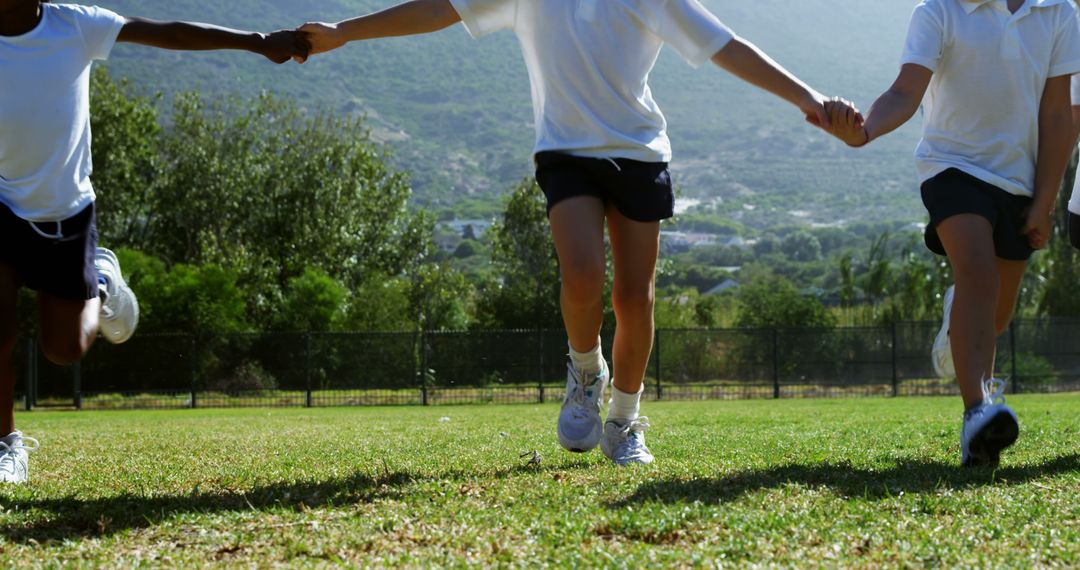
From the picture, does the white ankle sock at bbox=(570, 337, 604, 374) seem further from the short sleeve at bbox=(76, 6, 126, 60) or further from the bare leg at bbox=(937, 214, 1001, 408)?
the short sleeve at bbox=(76, 6, 126, 60)

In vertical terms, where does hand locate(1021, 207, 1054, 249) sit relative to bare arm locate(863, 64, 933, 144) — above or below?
below

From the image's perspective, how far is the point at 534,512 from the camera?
10.7 feet

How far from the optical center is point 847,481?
12.5 feet

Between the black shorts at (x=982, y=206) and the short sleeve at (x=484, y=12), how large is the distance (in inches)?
77.7

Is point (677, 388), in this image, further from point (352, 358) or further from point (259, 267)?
point (259, 267)

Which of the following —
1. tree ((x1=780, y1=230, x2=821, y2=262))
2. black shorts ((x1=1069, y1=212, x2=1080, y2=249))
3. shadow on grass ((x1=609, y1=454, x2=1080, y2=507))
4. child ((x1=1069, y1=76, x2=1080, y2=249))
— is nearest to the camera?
shadow on grass ((x1=609, y1=454, x2=1080, y2=507))

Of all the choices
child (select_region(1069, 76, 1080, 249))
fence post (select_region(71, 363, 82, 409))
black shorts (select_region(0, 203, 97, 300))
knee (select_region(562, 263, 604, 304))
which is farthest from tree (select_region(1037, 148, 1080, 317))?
black shorts (select_region(0, 203, 97, 300))

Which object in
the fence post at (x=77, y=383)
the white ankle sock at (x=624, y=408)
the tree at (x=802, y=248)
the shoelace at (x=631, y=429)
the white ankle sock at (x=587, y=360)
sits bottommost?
the fence post at (x=77, y=383)

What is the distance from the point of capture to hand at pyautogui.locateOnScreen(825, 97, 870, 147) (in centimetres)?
454

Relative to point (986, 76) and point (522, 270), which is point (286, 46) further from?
point (522, 270)

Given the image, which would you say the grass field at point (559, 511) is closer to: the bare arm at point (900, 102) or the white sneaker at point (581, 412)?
the white sneaker at point (581, 412)

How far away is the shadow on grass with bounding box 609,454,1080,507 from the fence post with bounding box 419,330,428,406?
22.7 m

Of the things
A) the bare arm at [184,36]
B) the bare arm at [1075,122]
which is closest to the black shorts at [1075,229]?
the bare arm at [1075,122]

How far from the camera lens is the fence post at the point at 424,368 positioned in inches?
1049
